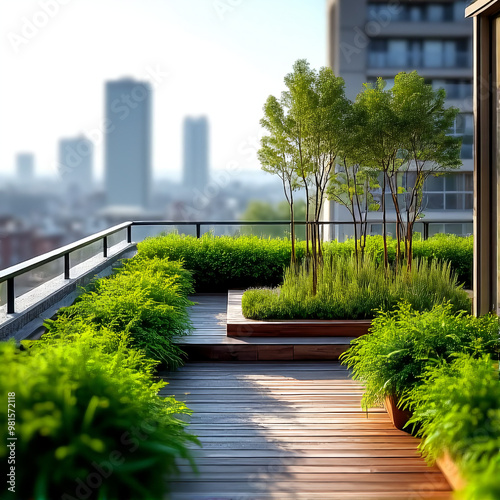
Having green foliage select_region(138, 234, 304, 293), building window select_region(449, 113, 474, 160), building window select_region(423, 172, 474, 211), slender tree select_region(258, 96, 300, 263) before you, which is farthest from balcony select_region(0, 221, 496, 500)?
building window select_region(449, 113, 474, 160)

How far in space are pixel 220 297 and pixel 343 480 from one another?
567cm

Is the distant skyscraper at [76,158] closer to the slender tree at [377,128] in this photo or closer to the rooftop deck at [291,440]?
the rooftop deck at [291,440]

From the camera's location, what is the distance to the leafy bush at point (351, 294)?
5828mm

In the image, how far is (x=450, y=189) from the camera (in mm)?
26281

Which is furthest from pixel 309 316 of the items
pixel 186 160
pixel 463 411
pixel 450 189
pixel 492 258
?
pixel 450 189

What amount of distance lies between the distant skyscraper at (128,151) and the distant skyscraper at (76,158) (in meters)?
0.73

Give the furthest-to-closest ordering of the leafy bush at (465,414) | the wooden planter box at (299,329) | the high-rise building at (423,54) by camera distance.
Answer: the high-rise building at (423,54) → the wooden planter box at (299,329) → the leafy bush at (465,414)

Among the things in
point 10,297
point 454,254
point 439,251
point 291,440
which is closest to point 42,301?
point 10,297

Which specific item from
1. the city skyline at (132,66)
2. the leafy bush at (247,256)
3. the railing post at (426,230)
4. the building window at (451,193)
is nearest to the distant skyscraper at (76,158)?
the city skyline at (132,66)

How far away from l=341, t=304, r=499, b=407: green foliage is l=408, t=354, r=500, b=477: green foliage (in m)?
0.27

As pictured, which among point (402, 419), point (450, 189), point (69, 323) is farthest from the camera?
point (450, 189)

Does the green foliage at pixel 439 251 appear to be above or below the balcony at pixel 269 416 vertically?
above

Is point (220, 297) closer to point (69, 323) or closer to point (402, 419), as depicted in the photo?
point (69, 323)

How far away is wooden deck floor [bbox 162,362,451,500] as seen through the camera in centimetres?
265
